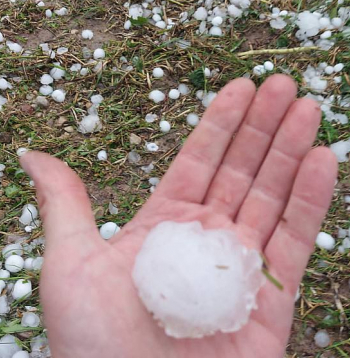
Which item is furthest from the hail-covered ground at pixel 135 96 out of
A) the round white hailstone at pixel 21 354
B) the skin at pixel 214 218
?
the skin at pixel 214 218

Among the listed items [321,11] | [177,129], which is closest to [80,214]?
[177,129]

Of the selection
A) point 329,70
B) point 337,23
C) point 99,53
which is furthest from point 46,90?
point 337,23

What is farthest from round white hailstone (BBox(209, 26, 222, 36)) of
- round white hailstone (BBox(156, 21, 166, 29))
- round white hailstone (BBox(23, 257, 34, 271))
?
round white hailstone (BBox(23, 257, 34, 271))

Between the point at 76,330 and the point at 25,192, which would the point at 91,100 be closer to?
the point at 25,192

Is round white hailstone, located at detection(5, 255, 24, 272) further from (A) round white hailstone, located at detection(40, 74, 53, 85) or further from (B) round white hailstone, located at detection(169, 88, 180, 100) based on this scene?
(B) round white hailstone, located at detection(169, 88, 180, 100)

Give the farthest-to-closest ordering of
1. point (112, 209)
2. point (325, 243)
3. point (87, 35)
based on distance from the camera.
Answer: point (87, 35), point (112, 209), point (325, 243)

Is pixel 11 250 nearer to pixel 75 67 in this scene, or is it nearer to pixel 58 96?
pixel 58 96

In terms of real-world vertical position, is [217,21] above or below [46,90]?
above
